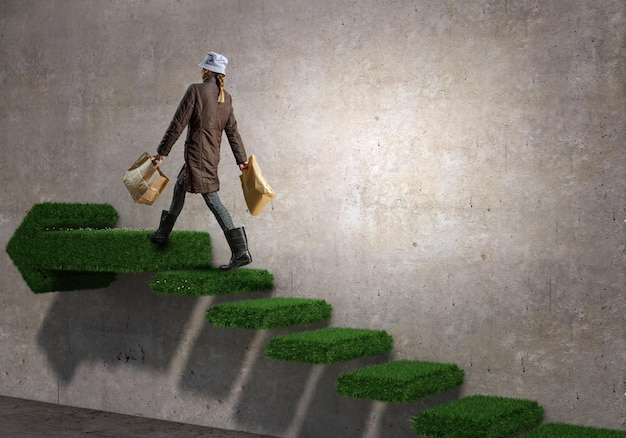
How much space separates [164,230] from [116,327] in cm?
126

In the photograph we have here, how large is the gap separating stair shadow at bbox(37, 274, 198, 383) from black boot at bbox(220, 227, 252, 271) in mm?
783

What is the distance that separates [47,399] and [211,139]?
8.37 ft

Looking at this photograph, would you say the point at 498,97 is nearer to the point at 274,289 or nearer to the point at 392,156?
the point at 392,156

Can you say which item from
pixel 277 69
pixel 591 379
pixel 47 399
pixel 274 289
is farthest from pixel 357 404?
pixel 47 399

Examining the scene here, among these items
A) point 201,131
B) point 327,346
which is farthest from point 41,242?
point 327,346

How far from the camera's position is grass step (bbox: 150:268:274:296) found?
4.46 m

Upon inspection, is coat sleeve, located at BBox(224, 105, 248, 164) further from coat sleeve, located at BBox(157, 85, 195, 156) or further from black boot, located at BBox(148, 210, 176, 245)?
black boot, located at BBox(148, 210, 176, 245)

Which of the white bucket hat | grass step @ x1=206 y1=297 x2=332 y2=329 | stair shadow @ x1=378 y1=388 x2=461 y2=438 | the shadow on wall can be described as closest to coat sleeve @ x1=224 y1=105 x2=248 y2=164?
the white bucket hat

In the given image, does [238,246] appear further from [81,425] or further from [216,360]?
[81,425]

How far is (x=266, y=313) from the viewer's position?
13.9ft

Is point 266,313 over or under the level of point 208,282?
under

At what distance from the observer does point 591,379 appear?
3916 millimetres

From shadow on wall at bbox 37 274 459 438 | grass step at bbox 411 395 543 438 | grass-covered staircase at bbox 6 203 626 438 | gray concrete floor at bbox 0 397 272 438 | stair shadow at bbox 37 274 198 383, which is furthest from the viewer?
stair shadow at bbox 37 274 198 383

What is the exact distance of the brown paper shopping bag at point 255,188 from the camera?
14.8 ft
